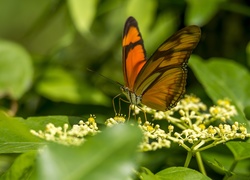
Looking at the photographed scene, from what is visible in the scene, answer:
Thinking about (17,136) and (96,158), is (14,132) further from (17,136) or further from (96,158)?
(96,158)

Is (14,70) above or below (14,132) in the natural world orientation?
below

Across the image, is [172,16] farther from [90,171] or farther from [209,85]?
[90,171]

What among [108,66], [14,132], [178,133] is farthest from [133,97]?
[108,66]

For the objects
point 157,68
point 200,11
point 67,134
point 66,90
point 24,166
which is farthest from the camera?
point 66,90

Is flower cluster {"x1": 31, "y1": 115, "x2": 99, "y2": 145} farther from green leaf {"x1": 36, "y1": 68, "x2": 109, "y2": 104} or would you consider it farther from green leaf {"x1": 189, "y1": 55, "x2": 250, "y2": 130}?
green leaf {"x1": 36, "y1": 68, "x2": 109, "y2": 104}

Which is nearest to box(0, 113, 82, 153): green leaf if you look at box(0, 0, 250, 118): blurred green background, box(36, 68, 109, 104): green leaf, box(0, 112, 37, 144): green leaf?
box(0, 112, 37, 144): green leaf

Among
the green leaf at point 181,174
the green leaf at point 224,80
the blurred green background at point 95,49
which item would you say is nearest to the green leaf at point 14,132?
the green leaf at point 181,174
